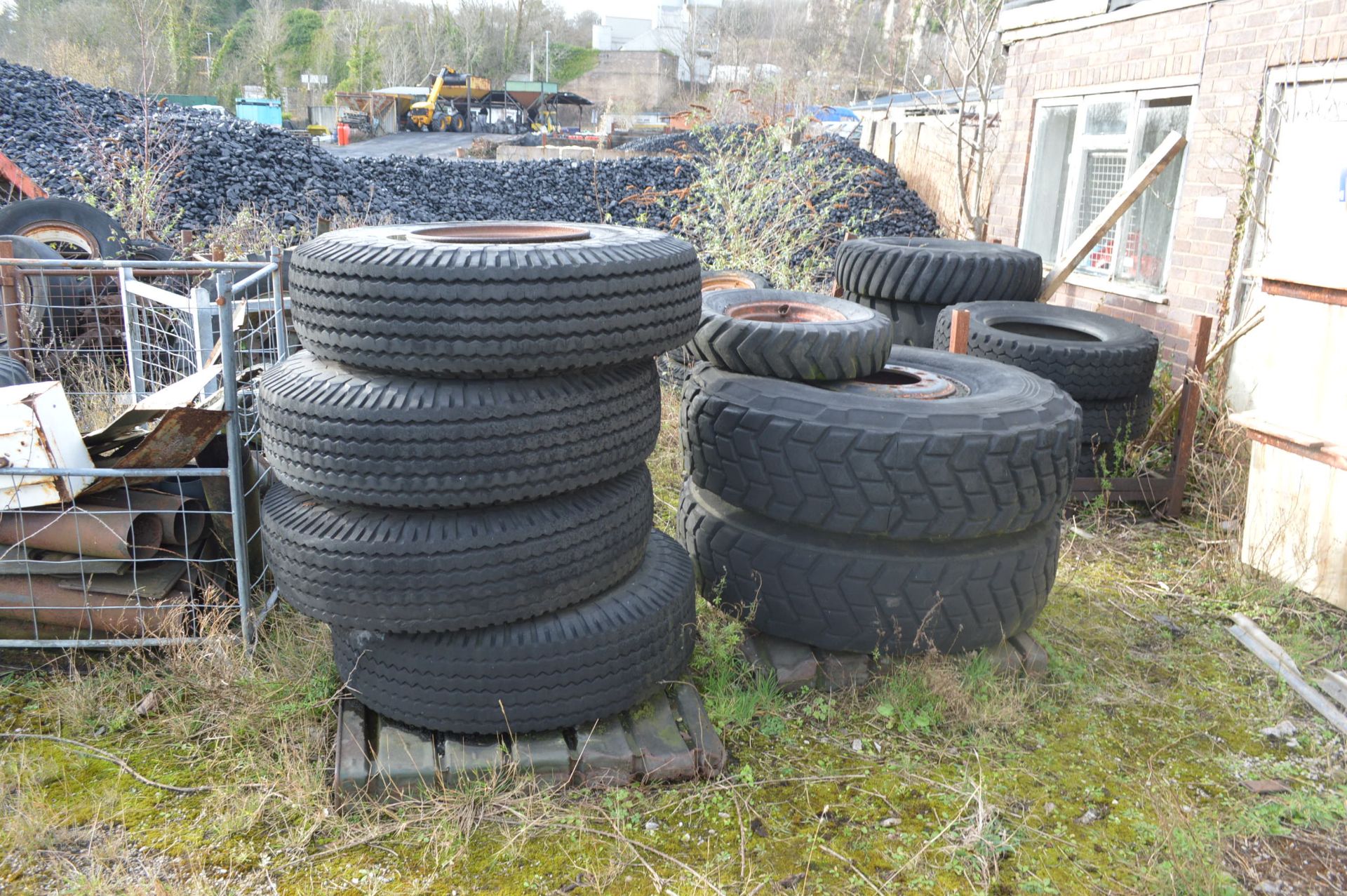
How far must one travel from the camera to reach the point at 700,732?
281 centimetres

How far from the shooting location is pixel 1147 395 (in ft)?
17.4

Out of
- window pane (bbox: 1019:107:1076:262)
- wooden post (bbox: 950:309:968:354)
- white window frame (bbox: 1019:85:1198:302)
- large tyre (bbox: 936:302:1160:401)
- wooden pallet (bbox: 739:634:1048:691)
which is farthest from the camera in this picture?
window pane (bbox: 1019:107:1076:262)

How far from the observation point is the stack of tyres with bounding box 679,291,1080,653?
2.98 m

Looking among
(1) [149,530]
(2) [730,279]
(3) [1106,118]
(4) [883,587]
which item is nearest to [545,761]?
(4) [883,587]

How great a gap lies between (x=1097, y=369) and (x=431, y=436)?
12.9 feet

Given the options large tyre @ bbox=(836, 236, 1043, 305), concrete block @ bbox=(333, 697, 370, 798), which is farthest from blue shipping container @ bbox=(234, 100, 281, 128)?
concrete block @ bbox=(333, 697, 370, 798)

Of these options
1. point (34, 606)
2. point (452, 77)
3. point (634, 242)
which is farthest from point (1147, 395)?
point (452, 77)

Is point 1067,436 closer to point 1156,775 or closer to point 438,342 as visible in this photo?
point 1156,775

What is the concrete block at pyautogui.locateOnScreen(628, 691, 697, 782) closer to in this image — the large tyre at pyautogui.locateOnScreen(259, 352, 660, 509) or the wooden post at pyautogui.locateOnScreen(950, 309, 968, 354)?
the large tyre at pyautogui.locateOnScreen(259, 352, 660, 509)

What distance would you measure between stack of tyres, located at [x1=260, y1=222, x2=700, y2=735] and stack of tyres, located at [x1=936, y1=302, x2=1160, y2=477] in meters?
2.83

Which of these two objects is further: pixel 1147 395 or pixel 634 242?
pixel 1147 395

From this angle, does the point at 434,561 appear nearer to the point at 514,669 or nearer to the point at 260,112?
the point at 514,669

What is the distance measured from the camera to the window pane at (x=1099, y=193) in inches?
308

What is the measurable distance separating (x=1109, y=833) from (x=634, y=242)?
2.22m
